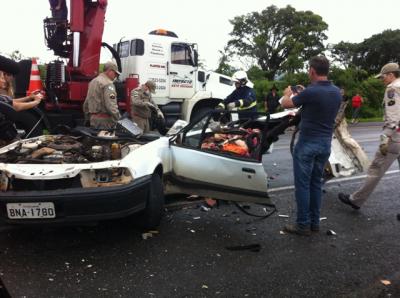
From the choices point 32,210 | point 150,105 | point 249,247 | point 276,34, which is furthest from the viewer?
point 276,34

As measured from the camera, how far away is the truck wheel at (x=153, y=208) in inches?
162

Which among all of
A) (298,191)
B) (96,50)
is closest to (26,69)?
(96,50)

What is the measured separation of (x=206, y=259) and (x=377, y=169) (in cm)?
264

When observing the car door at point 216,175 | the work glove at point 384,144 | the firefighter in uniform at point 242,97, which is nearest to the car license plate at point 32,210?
the car door at point 216,175

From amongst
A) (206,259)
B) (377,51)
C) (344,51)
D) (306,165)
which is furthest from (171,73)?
(377,51)

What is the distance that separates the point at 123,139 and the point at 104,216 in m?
1.14

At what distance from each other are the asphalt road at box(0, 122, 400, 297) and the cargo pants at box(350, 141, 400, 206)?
0.90ft

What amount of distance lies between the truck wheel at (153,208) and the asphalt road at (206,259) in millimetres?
132

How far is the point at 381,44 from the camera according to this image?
4497cm

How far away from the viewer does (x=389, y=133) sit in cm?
508

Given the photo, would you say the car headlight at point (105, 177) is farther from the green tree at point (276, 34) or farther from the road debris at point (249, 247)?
the green tree at point (276, 34)

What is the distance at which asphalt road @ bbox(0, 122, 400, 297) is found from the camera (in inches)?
125

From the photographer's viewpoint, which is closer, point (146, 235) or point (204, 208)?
point (146, 235)

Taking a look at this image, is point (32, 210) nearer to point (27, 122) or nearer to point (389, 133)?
point (389, 133)
